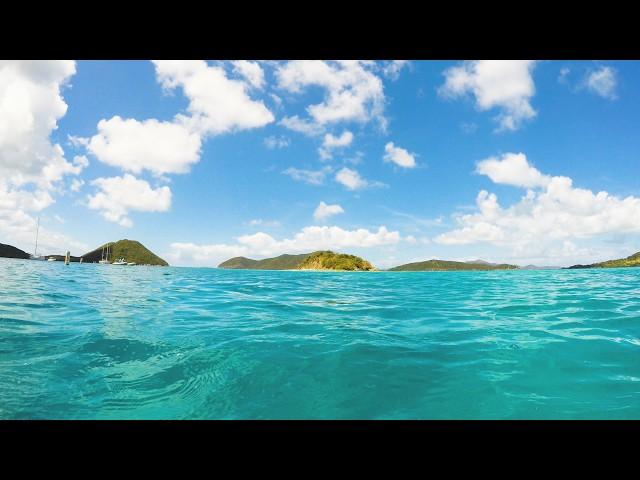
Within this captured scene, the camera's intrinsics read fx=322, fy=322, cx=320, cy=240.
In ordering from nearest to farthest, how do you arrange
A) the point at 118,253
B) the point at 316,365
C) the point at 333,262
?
the point at 316,365, the point at 333,262, the point at 118,253

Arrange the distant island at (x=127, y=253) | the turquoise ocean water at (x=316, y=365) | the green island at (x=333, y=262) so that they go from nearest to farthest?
the turquoise ocean water at (x=316, y=365) < the green island at (x=333, y=262) < the distant island at (x=127, y=253)

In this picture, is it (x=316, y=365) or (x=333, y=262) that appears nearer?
(x=316, y=365)

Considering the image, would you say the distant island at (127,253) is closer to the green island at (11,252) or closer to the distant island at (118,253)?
the distant island at (118,253)

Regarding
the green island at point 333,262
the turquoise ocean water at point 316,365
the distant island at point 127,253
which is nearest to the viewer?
the turquoise ocean water at point 316,365

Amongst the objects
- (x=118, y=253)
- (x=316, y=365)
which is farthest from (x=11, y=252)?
(x=316, y=365)

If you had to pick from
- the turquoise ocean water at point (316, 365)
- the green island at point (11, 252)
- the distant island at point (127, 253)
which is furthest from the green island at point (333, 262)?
A: the green island at point (11, 252)

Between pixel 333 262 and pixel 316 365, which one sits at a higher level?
pixel 333 262

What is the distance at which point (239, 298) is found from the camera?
54.4ft

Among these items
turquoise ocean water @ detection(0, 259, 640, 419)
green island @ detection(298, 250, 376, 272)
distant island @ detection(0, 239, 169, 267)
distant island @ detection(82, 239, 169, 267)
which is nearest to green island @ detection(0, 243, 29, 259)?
distant island @ detection(0, 239, 169, 267)

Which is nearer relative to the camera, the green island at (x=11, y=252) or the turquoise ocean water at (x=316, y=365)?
the turquoise ocean water at (x=316, y=365)

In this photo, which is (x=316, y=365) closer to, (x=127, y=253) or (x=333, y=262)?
(x=333, y=262)

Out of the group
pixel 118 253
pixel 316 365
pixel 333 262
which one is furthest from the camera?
pixel 118 253

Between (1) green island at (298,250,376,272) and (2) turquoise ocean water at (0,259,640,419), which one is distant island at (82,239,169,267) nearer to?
(1) green island at (298,250,376,272)
